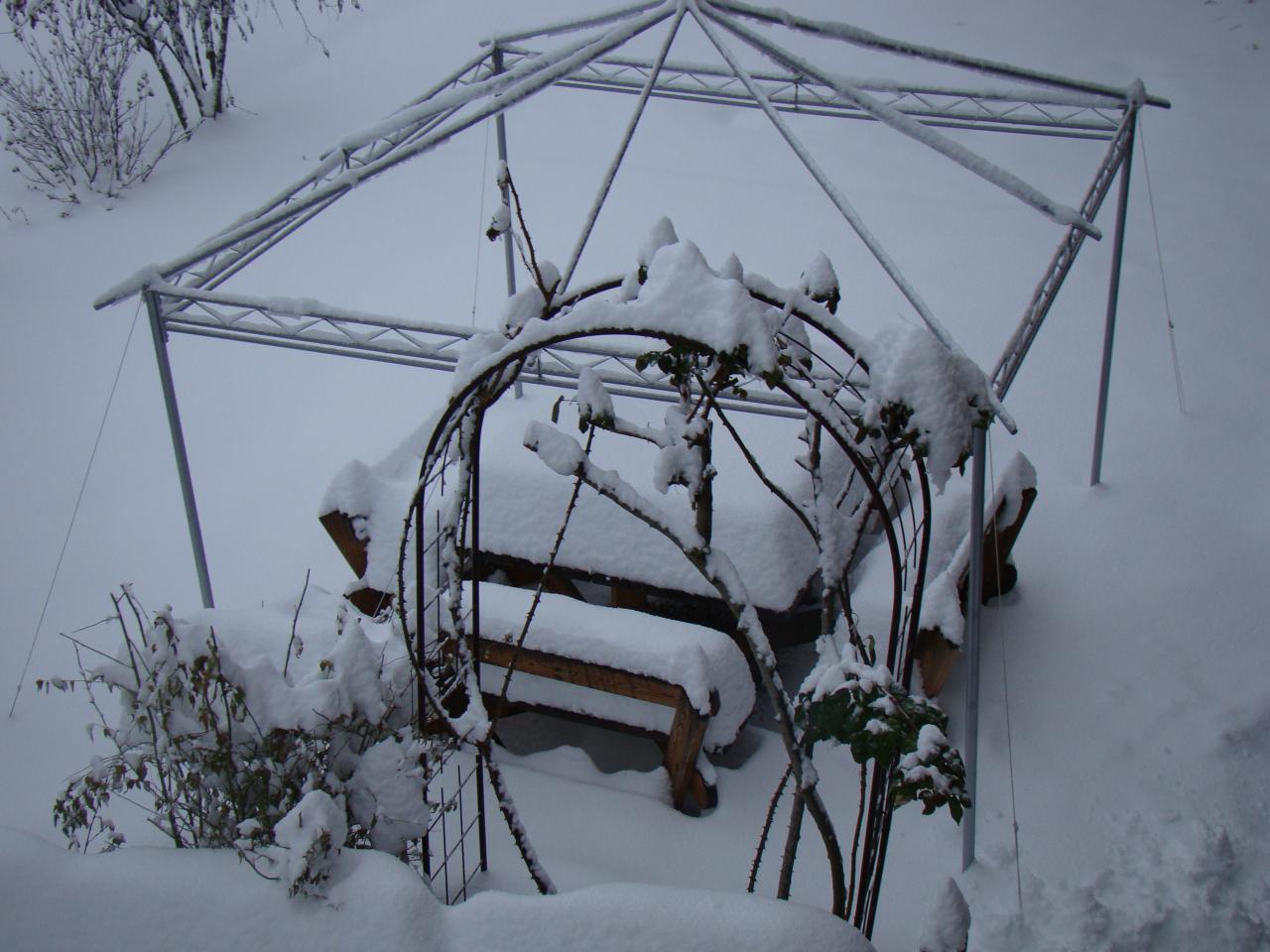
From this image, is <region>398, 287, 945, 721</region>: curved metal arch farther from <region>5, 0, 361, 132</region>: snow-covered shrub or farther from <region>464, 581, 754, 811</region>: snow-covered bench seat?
<region>5, 0, 361, 132</region>: snow-covered shrub

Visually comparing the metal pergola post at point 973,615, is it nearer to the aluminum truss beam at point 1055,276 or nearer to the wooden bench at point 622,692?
the aluminum truss beam at point 1055,276

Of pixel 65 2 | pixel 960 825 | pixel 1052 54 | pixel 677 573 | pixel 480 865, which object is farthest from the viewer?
pixel 1052 54

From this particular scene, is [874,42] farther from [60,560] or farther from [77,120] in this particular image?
[77,120]

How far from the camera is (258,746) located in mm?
2682

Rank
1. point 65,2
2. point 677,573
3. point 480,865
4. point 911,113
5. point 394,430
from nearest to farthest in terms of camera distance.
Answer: point 480,865
point 677,573
point 911,113
point 394,430
point 65,2

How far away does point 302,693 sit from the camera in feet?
8.52

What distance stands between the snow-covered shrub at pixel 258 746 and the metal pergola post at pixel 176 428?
1.28 meters

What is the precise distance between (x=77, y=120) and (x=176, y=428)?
6.02 m

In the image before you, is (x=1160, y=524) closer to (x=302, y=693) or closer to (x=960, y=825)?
(x=960, y=825)

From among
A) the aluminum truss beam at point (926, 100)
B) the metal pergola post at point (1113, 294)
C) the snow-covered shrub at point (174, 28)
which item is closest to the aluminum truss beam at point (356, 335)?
the aluminum truss beam at point (926, 100)

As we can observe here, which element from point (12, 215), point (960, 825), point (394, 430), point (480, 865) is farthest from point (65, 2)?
point (960, 825)

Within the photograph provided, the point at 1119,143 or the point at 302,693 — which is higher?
the point at 1119,143

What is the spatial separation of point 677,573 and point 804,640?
81 centimetres

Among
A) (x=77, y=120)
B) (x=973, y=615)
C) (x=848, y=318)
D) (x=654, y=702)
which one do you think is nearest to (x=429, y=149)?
(x=654, y=702)
